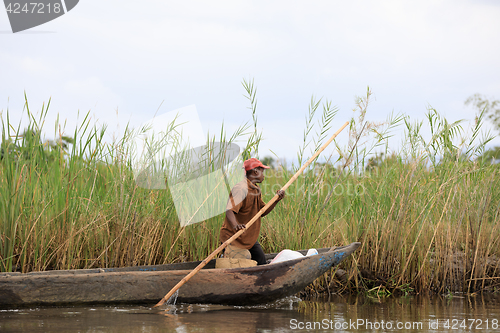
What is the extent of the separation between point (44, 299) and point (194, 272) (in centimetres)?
146

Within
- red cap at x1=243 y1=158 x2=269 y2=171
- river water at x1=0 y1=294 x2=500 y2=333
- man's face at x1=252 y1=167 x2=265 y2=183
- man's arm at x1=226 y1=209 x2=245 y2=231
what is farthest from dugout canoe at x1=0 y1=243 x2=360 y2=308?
red cap at x1=243 y1=158 x2=269 y2=171

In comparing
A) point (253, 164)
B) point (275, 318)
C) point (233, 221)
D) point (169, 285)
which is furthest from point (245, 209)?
point (275, 318)

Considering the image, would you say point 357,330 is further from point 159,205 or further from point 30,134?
point 30,134

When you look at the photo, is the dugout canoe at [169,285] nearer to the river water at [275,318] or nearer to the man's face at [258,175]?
the river water at [275,318]

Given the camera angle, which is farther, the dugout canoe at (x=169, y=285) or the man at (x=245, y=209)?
the man at (x=245, y=209)

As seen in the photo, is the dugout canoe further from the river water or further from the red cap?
the red cap

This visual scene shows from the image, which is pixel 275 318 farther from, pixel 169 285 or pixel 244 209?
pixel 244 209

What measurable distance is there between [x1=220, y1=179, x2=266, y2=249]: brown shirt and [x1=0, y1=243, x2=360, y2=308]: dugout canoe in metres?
0.48

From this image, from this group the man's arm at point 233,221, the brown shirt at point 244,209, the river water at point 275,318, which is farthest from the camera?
the brown shirt at point 244,209

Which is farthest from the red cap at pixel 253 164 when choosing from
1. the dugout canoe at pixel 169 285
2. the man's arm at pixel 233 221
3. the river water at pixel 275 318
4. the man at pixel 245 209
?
the river water at pixel 275 318

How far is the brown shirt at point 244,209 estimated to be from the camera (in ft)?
16.6

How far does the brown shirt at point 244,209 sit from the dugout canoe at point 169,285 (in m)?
0.48

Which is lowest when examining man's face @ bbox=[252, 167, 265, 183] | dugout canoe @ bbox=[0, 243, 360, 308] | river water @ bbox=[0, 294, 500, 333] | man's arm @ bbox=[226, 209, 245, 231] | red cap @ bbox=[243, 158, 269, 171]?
river water @ bbox=[0, 294, 500, 333]

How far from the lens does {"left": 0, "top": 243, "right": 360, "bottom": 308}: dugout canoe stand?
4520 mm
